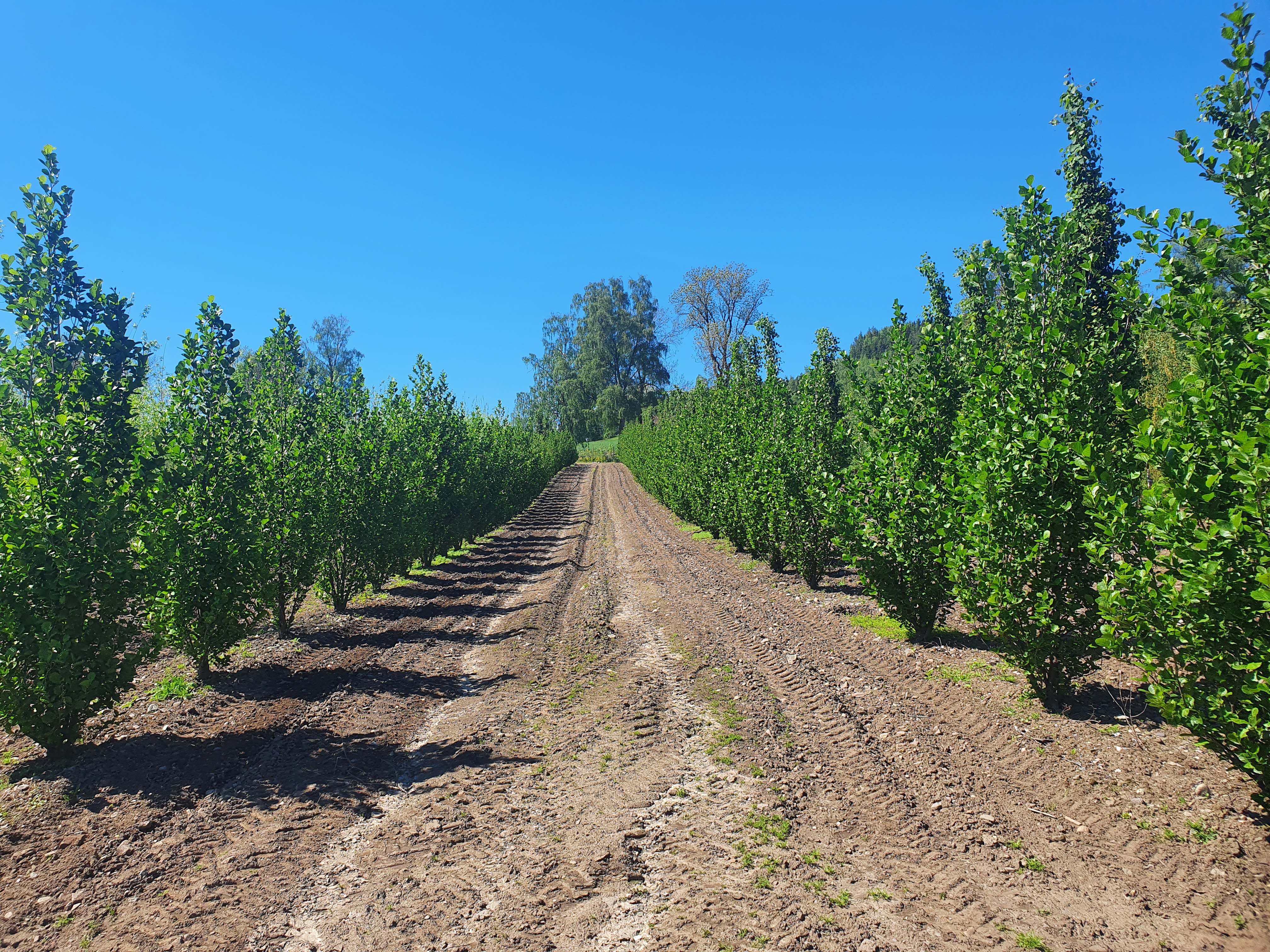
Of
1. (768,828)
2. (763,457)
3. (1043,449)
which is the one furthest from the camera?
(763,457)

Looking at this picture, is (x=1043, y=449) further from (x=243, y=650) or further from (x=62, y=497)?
(x=243, y=650)

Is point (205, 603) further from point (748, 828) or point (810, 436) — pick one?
point (810, 436)

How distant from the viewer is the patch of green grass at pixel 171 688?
265 inches

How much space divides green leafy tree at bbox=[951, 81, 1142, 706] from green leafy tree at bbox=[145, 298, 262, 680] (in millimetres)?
7564

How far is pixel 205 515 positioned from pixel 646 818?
228 inches

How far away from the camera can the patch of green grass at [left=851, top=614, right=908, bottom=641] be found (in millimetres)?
8086

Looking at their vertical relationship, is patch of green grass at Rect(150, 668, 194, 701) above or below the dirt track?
above

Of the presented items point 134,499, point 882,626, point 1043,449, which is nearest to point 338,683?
point 134,499

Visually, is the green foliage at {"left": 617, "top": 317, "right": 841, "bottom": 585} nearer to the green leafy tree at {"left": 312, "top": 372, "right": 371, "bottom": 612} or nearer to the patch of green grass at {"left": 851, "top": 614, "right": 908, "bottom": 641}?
the patch of green grass at {"left": 851, "top": 614, "right": 908, "bottom": 641}

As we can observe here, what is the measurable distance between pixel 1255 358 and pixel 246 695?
8.72 metres

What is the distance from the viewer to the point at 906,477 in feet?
24.0

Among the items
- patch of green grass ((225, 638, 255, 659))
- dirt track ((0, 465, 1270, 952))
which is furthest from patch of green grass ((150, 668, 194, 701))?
patch of green grass ((225, 638, 255, 659))

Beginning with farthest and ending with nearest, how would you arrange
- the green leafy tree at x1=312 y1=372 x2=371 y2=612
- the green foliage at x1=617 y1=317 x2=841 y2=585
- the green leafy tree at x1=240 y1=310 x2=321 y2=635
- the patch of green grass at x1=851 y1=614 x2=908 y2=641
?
1. the green foliage at x1=617 y1=317 x2=841 y2=585
2. the green leafy tree at x1=312 y1=372 x2=371 y2=612
3. the green leafy tree at x1=240 y1=310 x2=321 y2=635
4. the patch of green grass at x1=851 y1=614 x2=908 y2=641

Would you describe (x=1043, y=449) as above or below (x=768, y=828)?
above
